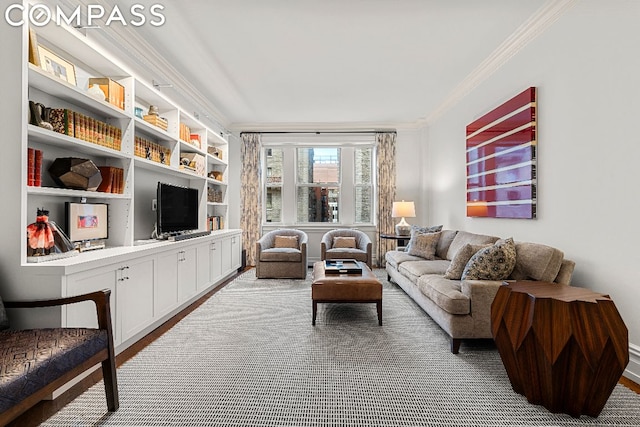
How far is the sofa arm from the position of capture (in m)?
2.61

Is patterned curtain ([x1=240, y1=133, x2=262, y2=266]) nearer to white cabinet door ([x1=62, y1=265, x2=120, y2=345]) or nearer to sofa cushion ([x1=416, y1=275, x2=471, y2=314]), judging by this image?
sofa cushion ([x1=416, y1=275, x2=471, y2=314])

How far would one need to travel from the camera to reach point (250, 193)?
6.71 metres

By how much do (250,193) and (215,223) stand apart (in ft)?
4.10

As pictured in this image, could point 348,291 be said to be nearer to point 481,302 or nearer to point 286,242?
point 481,302

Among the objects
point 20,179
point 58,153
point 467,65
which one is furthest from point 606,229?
point 58,153

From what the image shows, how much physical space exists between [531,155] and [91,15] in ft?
13.4

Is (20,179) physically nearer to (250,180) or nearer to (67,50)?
(67,50)

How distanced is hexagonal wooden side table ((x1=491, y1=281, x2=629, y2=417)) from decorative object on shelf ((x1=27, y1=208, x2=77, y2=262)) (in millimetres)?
3005

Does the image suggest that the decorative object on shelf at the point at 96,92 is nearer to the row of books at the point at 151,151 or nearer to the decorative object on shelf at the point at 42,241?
the row of books at the point at 151,151

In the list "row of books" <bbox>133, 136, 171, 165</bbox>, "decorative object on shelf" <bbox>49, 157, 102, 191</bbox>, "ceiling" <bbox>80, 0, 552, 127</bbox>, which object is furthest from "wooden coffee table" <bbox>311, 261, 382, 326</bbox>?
"ceiling" <bbox>80, 0, 552, 127</bbox>

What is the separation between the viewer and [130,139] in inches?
124

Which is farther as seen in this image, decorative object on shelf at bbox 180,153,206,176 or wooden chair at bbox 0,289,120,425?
decorative object on shelf at bbox 180,153,206,176

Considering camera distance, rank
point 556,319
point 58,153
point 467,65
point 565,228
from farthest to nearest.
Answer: point 467,65, point 565,228, point 58,153, point 556,319

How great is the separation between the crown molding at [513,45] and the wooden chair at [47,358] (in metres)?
4.01
